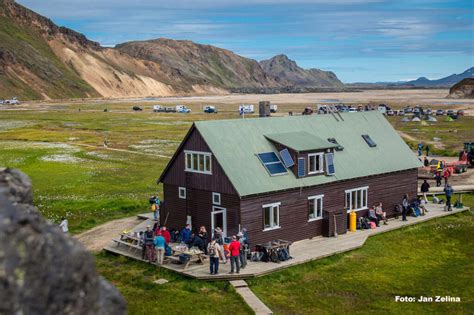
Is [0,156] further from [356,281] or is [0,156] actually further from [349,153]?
[356,281]

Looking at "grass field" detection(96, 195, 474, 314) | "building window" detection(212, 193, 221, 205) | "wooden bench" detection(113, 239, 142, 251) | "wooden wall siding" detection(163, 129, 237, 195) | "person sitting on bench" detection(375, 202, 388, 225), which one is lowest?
"grass field" detection(96, 195, 474, 314)

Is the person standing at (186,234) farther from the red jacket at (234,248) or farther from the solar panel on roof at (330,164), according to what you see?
the solar panel on roof at (330,164)

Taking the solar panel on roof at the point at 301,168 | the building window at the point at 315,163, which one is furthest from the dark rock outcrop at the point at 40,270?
the building window at the point at 315,163

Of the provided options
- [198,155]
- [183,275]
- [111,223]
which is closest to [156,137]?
[111,223]

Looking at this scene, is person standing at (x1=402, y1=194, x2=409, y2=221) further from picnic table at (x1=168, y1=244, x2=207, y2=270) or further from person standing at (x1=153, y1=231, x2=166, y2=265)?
person standing at (x1=153, y1=231, x2=166, y2=265)

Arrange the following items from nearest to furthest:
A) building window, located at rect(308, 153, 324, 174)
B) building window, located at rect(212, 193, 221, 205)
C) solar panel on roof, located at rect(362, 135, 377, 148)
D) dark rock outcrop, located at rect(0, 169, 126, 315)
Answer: dark rock outcrop, located at rect(0, 169, 126, 315) → building window, located at rect(212, 193, 221, 205) → building window, located at rect(308, 153, 324, 174) → solar panel on roof, located at rect(362, 135, 377, 148)

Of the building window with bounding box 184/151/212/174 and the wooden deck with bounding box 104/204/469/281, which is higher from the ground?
the building window with bounding box 184/151/212/174

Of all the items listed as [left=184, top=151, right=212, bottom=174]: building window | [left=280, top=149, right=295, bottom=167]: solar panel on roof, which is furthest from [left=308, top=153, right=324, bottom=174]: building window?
[left=184, top=151, right=212, bottom=174]: building window
